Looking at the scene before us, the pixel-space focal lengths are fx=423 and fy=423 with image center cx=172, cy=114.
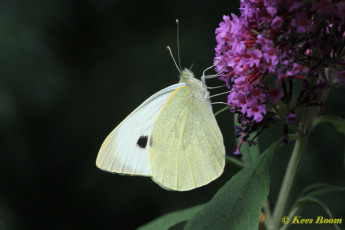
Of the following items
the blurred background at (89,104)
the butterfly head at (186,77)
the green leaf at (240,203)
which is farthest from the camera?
the blurred background at (89,104)

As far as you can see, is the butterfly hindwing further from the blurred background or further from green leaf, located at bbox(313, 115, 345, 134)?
the blurred background

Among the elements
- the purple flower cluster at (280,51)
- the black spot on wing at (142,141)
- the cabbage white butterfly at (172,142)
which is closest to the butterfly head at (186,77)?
the cabbage white butterfly at (172,142)

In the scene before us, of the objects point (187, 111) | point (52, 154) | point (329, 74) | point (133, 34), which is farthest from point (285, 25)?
point (52, 154)

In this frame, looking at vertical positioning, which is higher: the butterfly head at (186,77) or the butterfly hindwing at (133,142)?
the butterfly head at (186,77)

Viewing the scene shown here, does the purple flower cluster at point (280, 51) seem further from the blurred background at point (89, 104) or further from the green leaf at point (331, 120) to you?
the blurred background at point (89, 104)

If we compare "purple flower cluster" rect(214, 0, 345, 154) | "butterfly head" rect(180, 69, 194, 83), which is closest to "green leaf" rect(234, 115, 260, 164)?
"purple flower cluster" rect(214, 0, 345, 154)

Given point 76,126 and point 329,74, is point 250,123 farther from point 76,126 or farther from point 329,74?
point 76,126

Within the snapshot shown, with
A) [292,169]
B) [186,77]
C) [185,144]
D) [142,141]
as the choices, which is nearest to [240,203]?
[292,169]

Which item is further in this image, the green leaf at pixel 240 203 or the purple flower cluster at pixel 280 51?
the green leaf at pixel 240 203

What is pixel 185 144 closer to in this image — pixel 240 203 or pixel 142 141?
pixel 142 141
